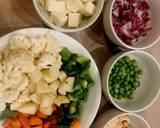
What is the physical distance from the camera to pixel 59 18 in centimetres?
123

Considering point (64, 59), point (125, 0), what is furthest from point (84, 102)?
point (125, 0)

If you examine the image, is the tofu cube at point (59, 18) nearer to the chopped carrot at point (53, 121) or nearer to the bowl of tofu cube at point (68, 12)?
the bowl of tofu cube at point (68, 12)

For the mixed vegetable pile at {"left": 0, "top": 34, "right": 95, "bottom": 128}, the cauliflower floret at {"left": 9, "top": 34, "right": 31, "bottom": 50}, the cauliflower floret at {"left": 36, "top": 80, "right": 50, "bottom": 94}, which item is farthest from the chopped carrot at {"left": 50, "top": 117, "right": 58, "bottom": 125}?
the cauliflower floret at {"left": 9, "top": 34, "right": 31, "bottom": 50}

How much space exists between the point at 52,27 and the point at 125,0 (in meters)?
0.25

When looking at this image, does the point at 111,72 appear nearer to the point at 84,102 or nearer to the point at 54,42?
the point at 84,102

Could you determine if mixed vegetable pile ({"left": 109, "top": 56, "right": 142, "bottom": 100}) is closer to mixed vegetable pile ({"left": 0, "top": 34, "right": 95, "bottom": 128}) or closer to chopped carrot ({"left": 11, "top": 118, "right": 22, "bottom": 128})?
mixed vegetable pile ({"left": 0, "top": 34, "right": 95, "bottom": 128})

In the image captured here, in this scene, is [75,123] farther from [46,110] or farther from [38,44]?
[38,44]

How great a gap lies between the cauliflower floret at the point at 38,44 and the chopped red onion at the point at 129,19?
0.24 meters

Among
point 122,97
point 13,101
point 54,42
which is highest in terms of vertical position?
point 54,42

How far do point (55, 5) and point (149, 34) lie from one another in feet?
1.04

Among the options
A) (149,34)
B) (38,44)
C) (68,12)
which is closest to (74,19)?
(68,12)

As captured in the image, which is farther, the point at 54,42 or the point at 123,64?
the point at 123,64

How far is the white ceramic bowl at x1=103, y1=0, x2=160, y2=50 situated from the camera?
4.16 ft

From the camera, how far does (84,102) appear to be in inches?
50.8
